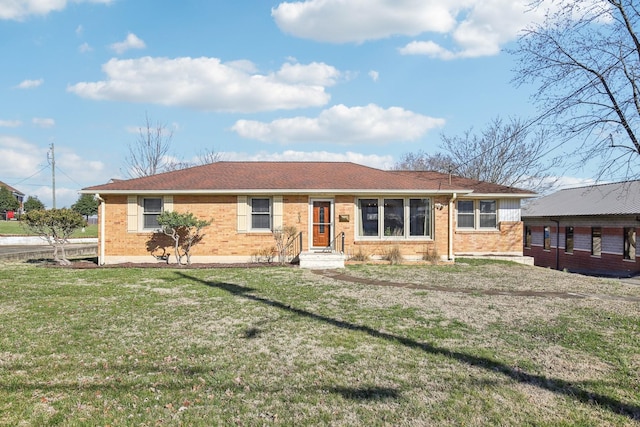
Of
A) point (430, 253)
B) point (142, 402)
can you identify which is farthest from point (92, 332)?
point (430, 253)

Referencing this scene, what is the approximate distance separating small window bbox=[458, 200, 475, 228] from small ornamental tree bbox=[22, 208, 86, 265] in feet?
48.8

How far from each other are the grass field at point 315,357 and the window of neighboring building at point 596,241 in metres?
13.4

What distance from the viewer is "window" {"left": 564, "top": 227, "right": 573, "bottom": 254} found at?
22.8 metres

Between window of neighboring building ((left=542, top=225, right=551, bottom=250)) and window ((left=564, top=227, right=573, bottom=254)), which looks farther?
window of neighboring building ((left=542, top=225, right=551, bottom=250))

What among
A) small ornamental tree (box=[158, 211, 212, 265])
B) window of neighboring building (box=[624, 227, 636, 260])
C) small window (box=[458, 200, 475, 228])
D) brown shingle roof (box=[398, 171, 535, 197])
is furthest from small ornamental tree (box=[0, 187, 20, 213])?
window of neighboring building (box=[624, 227, 636, 260])

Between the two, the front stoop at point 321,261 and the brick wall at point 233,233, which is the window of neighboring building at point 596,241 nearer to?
the brick wall at point 233,233

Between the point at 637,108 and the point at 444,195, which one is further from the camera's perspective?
the point at 444,195

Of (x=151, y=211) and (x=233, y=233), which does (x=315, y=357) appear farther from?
(x=151, y=211)

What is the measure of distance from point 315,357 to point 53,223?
12744 mm

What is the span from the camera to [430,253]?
14898mm

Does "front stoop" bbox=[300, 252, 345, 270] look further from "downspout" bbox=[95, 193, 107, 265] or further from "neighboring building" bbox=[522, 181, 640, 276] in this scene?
"neighboring building" bbox=[522, 181, 640, 276]

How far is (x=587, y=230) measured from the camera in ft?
71.0

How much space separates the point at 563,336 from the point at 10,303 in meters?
9.96

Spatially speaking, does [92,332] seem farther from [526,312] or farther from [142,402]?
[526,312]
